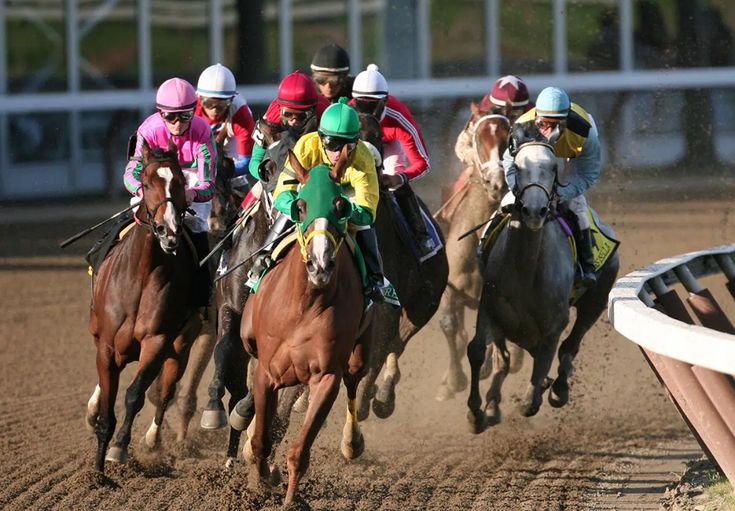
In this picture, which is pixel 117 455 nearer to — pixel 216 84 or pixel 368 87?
pixel 216 84

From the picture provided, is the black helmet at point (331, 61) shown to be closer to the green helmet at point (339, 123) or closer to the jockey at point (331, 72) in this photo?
the jockey at point (331, 72)

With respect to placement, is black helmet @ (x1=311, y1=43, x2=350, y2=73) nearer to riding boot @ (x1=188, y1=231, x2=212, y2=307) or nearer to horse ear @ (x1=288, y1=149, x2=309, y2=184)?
riding boot @ (x1=188, y1=231, x2=212, y2=307)

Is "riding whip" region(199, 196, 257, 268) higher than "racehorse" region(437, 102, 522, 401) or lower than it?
higher

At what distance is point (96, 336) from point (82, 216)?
8293 millimetres

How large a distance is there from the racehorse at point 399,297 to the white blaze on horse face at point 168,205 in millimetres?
1294

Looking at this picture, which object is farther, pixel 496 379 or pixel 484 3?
pixel 484 3

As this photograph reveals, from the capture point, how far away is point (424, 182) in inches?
693

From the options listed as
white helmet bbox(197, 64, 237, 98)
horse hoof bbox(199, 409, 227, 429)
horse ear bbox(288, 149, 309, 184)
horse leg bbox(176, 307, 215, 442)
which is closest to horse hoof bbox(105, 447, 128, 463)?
horse hoof bbox(199, 409, 227, 429)

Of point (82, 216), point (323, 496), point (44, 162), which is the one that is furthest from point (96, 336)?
point (44, 162)

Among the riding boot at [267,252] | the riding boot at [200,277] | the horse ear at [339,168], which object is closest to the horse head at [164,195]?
the riding boot at [267,252]

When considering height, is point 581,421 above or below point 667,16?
below

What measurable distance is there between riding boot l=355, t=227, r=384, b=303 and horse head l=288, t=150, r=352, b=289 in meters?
0.55

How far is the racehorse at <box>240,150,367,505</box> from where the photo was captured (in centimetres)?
636

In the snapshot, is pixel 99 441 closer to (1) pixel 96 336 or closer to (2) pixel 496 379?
(1) pixel 96 336
